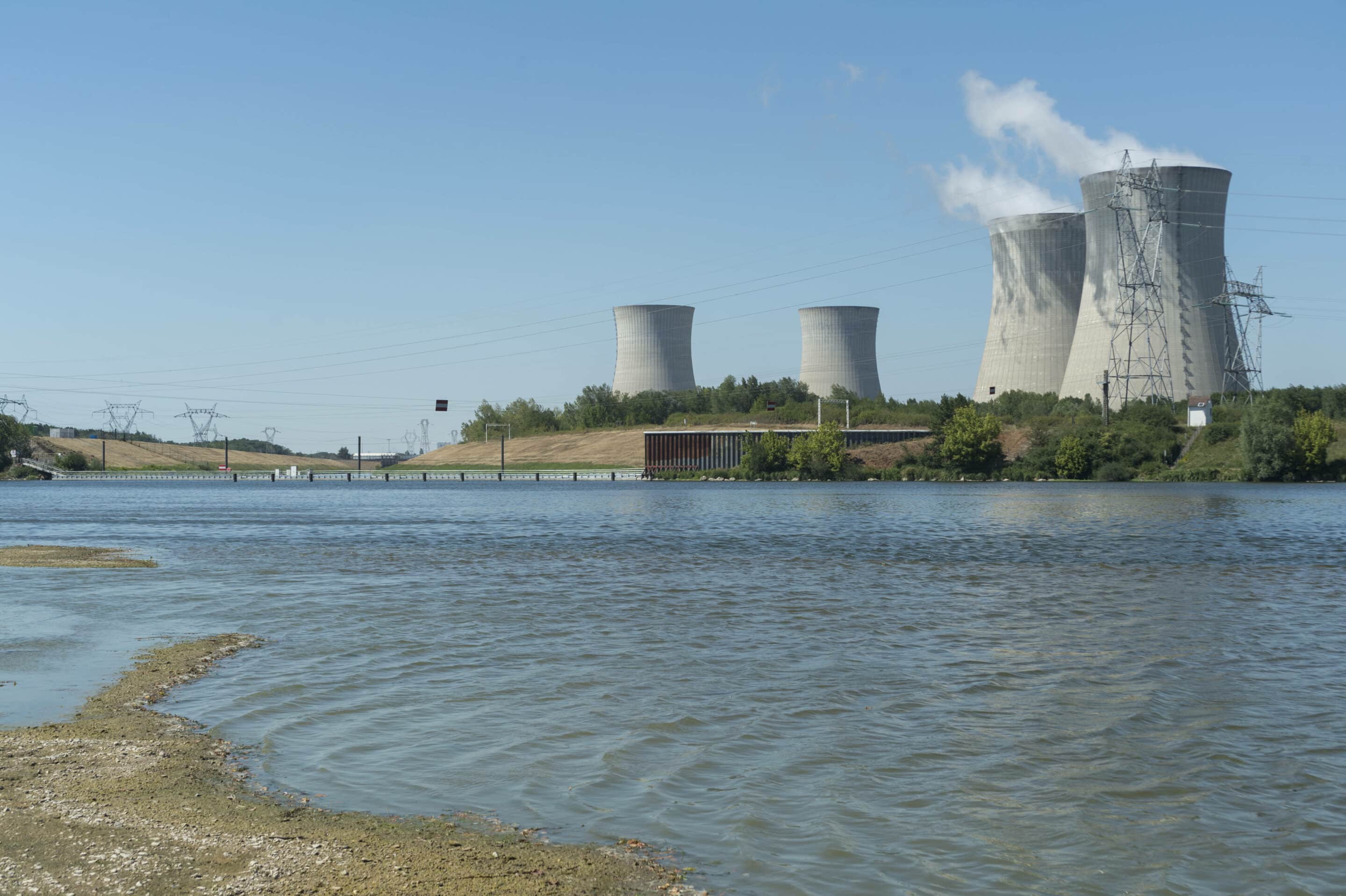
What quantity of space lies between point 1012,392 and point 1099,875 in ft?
313

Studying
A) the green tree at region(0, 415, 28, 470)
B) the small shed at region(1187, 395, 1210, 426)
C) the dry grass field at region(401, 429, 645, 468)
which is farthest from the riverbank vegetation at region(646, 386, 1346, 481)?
the green tree at region(0, 415, 28, 470)

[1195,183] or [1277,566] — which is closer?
[1277,566]

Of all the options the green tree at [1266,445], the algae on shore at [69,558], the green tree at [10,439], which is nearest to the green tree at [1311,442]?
the green tree at [1266,445]

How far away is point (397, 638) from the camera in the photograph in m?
14.6

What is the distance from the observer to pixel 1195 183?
2965 inches

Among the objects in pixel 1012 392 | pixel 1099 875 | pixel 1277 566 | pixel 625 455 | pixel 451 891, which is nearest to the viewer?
pixel 451 891

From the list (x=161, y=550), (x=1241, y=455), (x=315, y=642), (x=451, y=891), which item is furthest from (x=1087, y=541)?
(x=1241, y=455)

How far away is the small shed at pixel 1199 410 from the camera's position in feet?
267

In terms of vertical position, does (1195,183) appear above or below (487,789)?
above

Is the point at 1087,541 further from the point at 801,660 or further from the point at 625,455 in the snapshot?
the point at 625,455

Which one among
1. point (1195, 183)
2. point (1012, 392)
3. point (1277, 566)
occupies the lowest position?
point (1277, 566)

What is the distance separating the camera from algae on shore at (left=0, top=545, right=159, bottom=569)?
24094 mm

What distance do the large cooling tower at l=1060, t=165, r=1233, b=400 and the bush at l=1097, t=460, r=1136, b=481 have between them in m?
7.00

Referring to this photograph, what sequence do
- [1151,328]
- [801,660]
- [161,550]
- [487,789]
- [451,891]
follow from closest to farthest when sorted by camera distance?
[451,891]
[487,789]
[801,660]
[161,550]
[1151,328]
